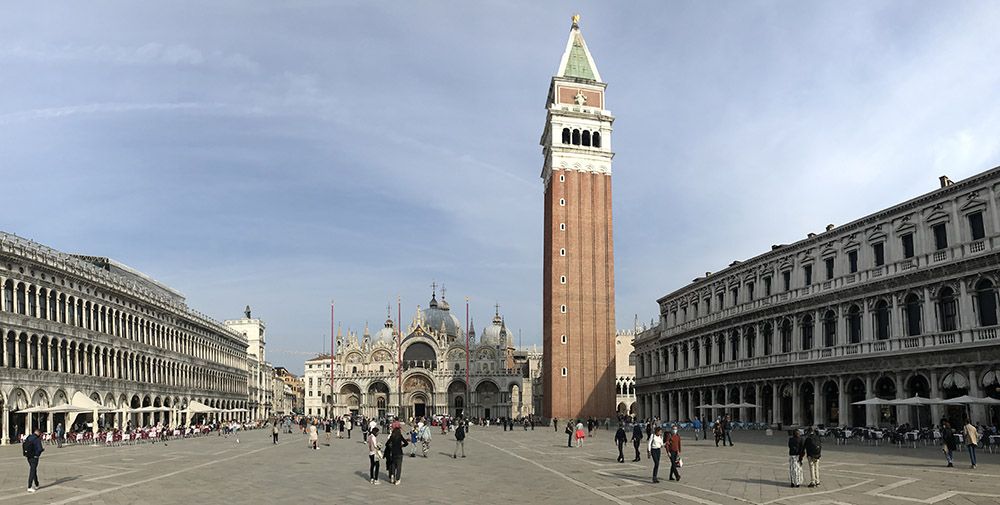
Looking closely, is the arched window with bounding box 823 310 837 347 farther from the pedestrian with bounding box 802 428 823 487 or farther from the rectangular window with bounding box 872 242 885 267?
the pedestrian with bounding box 802 428 823 487

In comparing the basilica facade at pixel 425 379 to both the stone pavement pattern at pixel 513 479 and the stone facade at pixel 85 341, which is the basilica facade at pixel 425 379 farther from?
the stone pavement pattern at pixel 513 479

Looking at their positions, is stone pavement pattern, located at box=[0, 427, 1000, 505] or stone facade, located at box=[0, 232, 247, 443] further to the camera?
stone facade, located at box=[0, 232, 247, 443]

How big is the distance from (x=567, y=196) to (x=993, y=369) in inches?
1929

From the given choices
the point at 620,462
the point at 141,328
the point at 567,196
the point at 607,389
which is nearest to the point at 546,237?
the point at 567,196

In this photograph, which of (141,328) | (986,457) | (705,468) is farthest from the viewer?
(141,328)

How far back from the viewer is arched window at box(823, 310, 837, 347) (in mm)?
46531

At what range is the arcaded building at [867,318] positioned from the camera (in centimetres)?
3675

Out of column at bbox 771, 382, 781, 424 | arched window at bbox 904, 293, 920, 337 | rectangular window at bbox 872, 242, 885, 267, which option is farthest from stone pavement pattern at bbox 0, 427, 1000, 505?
column at bbox 771, 382, 781, 424

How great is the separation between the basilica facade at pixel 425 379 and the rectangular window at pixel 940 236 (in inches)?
3124

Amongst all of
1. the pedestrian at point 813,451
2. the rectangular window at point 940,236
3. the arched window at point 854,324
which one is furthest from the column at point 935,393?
the pedestrian at point 813,451

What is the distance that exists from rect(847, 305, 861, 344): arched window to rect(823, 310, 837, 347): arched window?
1262 millimetres

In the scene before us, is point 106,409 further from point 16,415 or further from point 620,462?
point 620,462

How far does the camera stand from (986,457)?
1148 inches

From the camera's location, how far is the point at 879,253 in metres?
43.6
